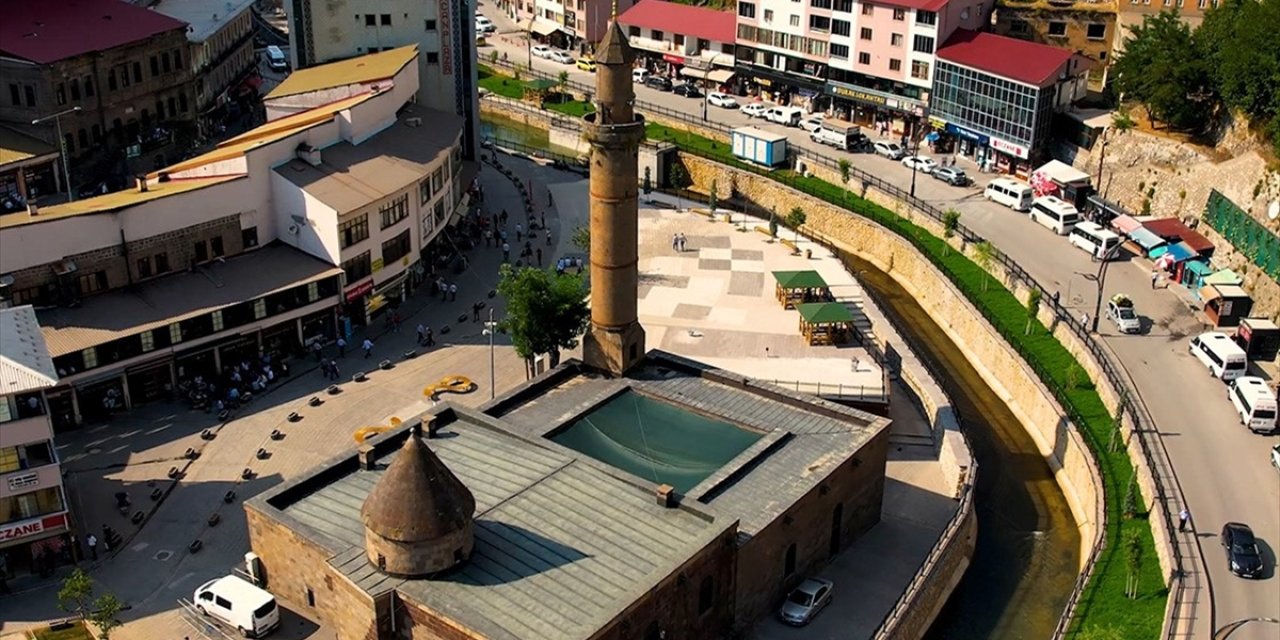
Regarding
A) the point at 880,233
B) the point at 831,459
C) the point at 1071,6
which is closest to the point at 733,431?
the point at 831,459

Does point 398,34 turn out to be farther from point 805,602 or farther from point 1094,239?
point 805,602

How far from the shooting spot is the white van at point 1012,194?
78.6m

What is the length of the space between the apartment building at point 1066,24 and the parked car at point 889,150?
14.8 metres

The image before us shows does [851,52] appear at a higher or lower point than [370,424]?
higher

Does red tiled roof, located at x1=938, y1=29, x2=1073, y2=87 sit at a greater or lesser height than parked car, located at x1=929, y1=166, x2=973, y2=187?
greater

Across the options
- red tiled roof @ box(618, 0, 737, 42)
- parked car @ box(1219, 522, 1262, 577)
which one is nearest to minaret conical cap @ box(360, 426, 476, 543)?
parked car @ box(1219, 522, 1262, 577)

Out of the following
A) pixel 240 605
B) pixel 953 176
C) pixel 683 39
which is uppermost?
pixel 683 39

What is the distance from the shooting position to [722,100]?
104 metres

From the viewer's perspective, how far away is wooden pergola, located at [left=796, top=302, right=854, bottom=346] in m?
61.2

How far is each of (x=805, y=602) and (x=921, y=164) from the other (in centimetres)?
5007

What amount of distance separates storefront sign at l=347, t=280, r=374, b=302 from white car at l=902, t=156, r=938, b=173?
3984cm

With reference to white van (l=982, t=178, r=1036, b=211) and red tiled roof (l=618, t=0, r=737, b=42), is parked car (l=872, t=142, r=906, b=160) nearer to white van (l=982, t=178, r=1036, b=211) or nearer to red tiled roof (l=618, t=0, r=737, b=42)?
white van (l=982, t=178, r=1036, b=211)

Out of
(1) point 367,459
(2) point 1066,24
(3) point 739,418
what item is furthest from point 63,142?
(2) point 1066,24

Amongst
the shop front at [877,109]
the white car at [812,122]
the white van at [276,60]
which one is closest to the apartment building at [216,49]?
the white van at [276,60]
